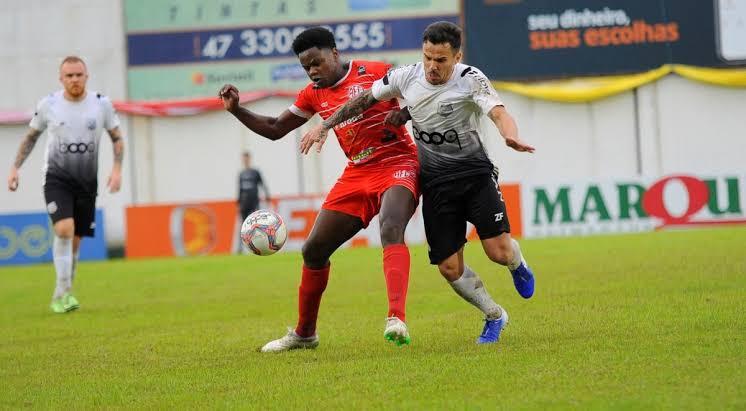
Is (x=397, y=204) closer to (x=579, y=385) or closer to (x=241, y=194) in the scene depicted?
(x=579, y=385)

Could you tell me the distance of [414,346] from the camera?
8391 mm

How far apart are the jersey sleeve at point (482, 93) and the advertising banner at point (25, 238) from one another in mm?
19871

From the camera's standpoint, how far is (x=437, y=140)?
8.35 m

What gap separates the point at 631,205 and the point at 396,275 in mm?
18112

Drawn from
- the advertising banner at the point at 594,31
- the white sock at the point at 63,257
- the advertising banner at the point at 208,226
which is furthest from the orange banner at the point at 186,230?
the white sock at the point at 63,257

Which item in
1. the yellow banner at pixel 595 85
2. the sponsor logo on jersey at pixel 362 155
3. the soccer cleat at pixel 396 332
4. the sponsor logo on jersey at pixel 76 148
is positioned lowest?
the soccer cleat at pixel 396 332

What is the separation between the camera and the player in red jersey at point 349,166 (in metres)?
8.41

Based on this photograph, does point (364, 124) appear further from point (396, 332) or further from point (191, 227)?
point (191, 227)

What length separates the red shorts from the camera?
27.6 feet

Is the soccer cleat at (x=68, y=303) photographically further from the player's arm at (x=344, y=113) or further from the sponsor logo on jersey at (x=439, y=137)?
the sponsor logo on jersey at (x=439, y=137)

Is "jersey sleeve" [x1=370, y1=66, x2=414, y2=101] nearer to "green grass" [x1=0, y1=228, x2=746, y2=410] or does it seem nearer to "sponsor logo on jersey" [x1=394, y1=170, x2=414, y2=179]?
"sponsor logo on jersey" [x1=394, y1=170, x2=414, y2=179]

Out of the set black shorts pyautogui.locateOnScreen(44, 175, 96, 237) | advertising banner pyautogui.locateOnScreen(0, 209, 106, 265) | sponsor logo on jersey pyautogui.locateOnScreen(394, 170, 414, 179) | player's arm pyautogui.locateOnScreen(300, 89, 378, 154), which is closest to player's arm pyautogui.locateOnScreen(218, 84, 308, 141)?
player's arm pyautogui.locateOnScreen(300, 89, 378, 154)

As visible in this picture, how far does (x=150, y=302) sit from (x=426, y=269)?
13.8 ft

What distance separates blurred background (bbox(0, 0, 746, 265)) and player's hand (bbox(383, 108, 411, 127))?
22.4m
